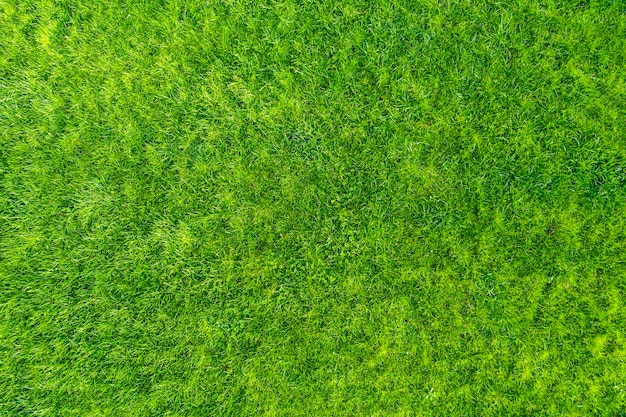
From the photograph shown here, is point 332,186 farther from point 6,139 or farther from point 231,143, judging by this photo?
point 6,139

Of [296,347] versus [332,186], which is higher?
[332,186]

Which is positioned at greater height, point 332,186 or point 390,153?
point 390,153

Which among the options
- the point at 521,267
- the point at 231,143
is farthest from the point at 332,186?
the point at 521,267

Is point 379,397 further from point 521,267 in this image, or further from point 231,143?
point 231,143

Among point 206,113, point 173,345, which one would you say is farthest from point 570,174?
point 173,345

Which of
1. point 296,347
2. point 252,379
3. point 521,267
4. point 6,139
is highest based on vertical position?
point 521,267

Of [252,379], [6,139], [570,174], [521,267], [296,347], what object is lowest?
[252,379]
